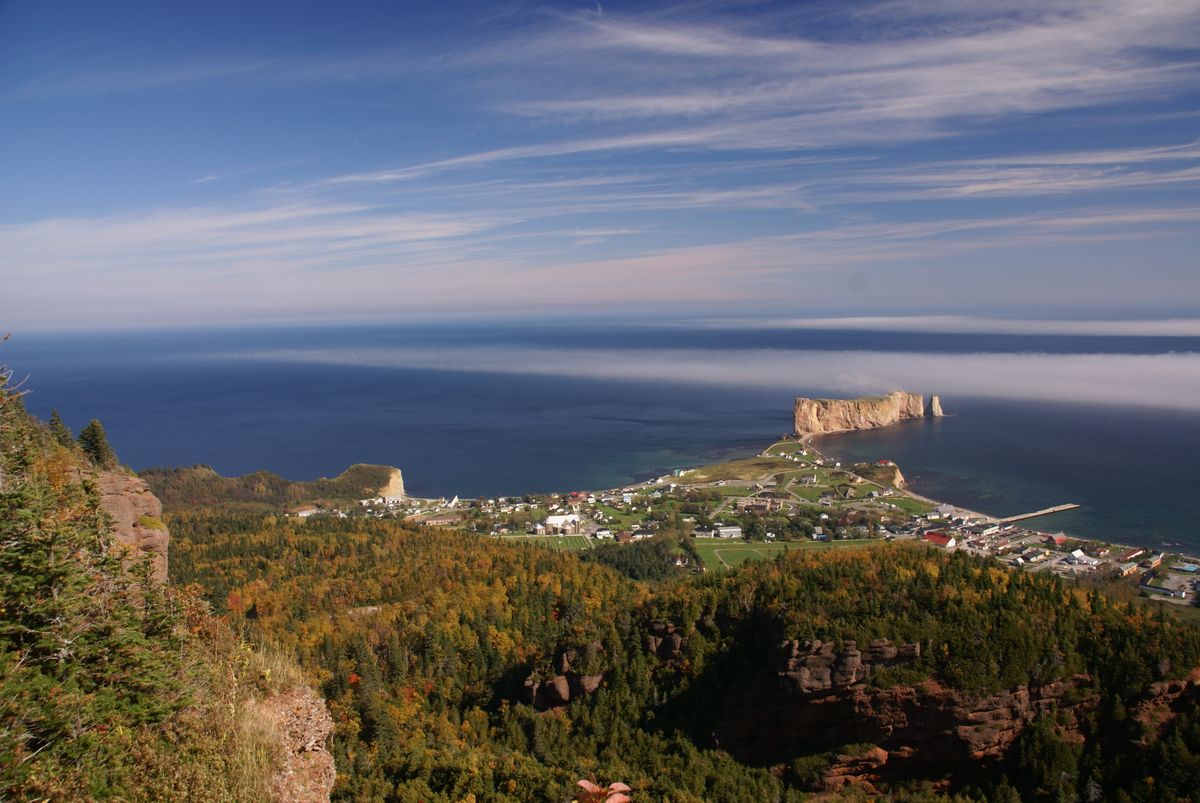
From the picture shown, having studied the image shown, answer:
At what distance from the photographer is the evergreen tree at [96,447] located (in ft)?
76.7

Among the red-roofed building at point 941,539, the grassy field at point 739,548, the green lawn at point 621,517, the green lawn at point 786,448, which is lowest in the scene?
the grassy field at point 739,548

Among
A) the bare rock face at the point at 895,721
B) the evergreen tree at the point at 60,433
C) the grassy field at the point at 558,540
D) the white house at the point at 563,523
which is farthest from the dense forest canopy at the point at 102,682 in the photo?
the white house at the point at 563,523

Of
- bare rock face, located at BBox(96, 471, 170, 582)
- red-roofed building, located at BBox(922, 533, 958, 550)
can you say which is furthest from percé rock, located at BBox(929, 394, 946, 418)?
bare rock face, located at BBox(96, 471, 170, 582)

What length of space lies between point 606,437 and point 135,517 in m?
79.2

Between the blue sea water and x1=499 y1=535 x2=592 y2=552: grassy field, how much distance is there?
19.0 metres

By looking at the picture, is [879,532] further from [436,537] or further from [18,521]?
[18,521]

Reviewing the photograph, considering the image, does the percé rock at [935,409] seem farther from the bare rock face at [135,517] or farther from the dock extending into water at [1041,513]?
the bare rock face at [135,517]

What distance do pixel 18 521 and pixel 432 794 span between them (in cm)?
1278

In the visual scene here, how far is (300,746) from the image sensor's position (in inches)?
464

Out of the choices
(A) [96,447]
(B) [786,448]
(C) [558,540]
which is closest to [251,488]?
(C) [558,540]

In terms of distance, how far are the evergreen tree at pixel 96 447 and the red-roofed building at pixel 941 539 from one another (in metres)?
45.4

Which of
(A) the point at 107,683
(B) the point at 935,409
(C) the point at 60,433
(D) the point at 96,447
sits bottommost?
(B) the point at 935,409

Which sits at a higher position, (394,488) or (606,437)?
(606,437)

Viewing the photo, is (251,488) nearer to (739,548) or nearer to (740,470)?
(739,548)
